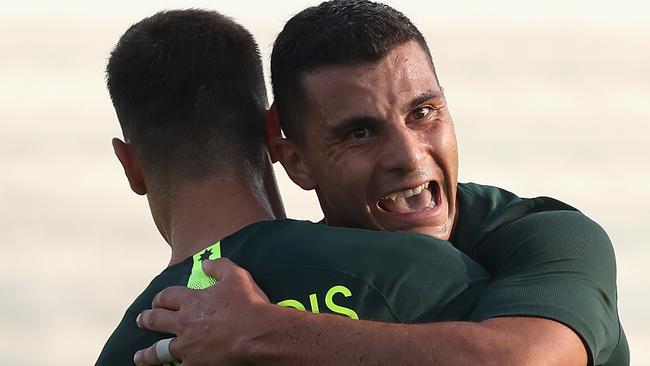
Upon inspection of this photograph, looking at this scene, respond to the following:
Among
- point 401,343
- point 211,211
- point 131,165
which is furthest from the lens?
point 131,165

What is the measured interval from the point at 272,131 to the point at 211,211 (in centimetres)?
32

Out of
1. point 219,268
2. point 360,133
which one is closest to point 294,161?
point 360,133

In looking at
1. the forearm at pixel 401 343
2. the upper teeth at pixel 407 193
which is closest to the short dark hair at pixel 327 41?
the upper teeth at pixel 407 193

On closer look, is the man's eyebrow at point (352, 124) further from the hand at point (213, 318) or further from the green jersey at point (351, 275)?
the hand at point (213, 318)

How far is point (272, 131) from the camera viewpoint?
12.1 ft

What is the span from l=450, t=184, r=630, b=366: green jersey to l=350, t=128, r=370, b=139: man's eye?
11.2 inches

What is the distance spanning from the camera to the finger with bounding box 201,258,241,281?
3248mm

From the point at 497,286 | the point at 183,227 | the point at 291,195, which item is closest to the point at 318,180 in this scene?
the point at 183,227

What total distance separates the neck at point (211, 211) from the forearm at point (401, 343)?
0.34 m

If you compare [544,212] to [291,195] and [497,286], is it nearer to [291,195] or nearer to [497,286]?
[497,286]

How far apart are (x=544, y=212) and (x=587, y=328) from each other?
14.1 inches

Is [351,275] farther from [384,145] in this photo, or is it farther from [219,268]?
[384,145]

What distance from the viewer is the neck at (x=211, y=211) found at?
3430 millimetres

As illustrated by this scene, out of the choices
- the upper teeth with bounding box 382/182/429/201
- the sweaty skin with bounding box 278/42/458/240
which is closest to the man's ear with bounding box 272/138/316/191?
the sweaty skin with bounding box 278/42/458/240
